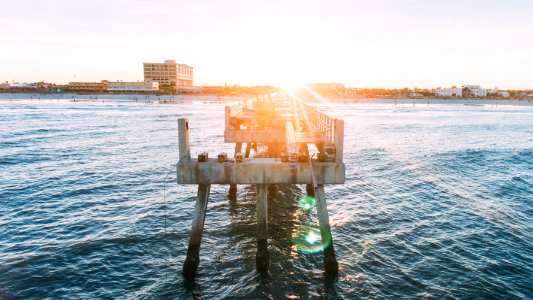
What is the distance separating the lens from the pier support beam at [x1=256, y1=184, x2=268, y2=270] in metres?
13.0

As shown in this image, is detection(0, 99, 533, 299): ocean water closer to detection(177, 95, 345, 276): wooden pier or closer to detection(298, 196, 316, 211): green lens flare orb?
detection(298, 196, 316, 211): green lens flare orb

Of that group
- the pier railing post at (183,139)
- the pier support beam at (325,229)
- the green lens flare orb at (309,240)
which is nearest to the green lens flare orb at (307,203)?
the green lens flare orb at (309,240)

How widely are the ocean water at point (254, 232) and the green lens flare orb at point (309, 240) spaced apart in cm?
41

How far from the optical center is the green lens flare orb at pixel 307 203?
2064 centimetres

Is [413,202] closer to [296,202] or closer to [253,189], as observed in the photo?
[296,202]

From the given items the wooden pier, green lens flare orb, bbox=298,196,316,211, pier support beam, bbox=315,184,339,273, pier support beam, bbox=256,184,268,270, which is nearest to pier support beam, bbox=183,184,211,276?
the wooden pier

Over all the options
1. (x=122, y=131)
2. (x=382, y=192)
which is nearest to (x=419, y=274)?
(x=382, y=192)

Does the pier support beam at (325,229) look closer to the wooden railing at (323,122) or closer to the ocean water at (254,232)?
the ocean water at (254,232)

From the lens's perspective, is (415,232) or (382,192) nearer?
(415,232)

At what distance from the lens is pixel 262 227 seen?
13180mm

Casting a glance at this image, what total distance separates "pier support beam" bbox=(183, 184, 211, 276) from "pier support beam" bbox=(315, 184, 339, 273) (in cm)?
391

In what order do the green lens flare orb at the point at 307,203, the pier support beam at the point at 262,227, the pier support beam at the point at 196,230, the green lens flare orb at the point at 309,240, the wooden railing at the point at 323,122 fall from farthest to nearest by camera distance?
the green lens flare orb at the point at 307,203 < the green lens flare orb at the point at 309,240 < the wooden railing at the point at 323,122 < the pier support beam at the point at 262,227 < the pier support beam at the point at 196,230

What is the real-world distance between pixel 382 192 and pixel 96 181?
1951 centimetres

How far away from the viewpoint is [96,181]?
25.4 meters
